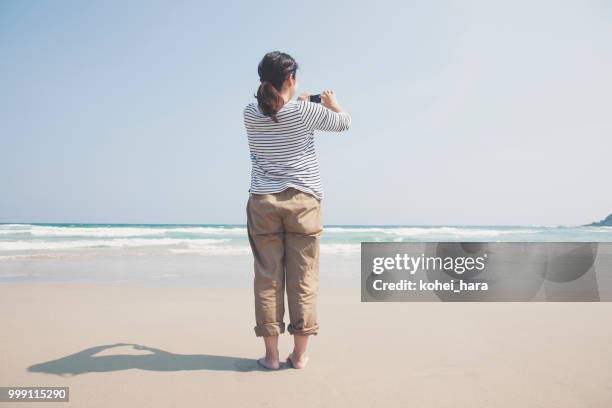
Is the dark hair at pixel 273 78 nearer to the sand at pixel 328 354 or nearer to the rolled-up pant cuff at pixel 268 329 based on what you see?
the rolled-up pant cuff at pixel 268 329

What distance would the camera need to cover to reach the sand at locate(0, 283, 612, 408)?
5.93 ft

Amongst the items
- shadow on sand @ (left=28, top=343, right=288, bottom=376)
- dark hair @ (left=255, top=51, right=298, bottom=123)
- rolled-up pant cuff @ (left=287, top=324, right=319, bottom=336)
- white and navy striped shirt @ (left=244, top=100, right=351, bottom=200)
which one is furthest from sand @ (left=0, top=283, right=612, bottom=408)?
dark hair @ (left=255, top=51, right=298, bottom=123)

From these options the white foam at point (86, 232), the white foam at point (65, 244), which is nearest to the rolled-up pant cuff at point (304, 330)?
the white foam at point (65, 244)

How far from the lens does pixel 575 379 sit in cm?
197

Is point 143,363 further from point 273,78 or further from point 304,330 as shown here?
point 273,78

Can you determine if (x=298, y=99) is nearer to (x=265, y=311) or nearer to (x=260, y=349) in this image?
(x=265, y=311)

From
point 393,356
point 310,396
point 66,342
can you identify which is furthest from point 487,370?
point 66,342

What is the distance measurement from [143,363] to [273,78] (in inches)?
63.7

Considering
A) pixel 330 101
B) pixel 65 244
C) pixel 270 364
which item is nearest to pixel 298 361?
pixel 270 364

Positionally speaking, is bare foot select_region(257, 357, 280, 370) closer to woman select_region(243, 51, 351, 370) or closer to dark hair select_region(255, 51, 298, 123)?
woman select_region(243, 51, 351, 370)

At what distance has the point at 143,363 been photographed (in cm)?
219

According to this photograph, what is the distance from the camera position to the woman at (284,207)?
6.88 feet

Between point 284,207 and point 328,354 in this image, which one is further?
point 328,354

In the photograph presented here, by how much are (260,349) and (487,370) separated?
1228 mm
